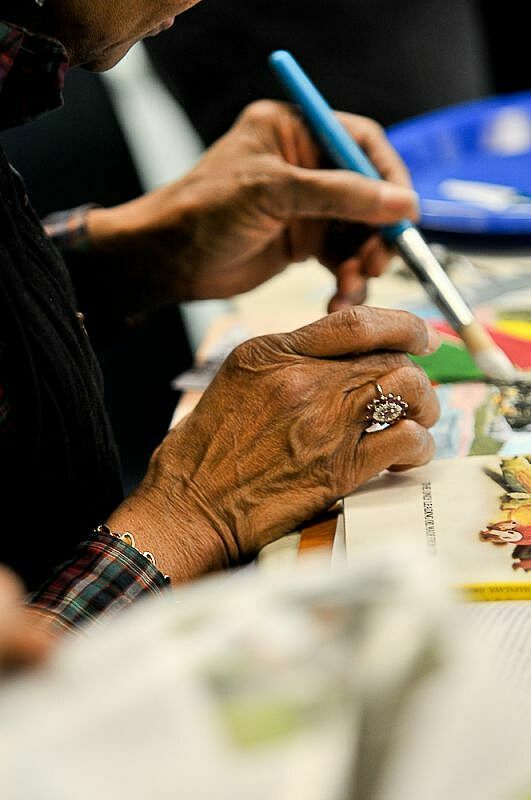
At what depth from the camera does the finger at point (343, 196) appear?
746 millimetres

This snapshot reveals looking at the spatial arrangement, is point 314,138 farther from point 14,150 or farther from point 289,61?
point 14,150

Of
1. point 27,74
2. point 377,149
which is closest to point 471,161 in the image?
point 377,149

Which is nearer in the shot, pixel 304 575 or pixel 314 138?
pixel 304 575

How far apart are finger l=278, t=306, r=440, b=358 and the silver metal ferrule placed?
11 centimetres

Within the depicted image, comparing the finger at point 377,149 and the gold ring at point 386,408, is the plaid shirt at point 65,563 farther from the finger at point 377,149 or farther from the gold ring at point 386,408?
the finger at point 377,149

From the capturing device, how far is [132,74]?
42.8 inches

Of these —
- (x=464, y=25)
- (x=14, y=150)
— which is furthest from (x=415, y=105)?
(x=14, y=150)

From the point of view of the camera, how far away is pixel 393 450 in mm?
565

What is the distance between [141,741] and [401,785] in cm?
5

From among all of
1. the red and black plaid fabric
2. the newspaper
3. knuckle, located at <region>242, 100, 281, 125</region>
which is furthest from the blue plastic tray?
the newspaper

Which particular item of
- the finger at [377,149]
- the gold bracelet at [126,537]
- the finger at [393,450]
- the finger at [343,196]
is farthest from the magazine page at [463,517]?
the finger at [377,149]

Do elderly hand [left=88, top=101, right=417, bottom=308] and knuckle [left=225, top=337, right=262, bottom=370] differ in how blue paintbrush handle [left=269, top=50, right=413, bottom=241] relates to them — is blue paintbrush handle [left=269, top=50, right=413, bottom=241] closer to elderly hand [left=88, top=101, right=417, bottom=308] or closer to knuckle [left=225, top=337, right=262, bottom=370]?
elderly hand [left=88, top=101, right=417, bottom=308]

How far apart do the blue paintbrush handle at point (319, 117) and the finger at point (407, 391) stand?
0.26 meters

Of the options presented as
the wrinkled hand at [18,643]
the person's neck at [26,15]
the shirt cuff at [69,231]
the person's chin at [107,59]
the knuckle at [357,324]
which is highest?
the person's neck at [26,15]
